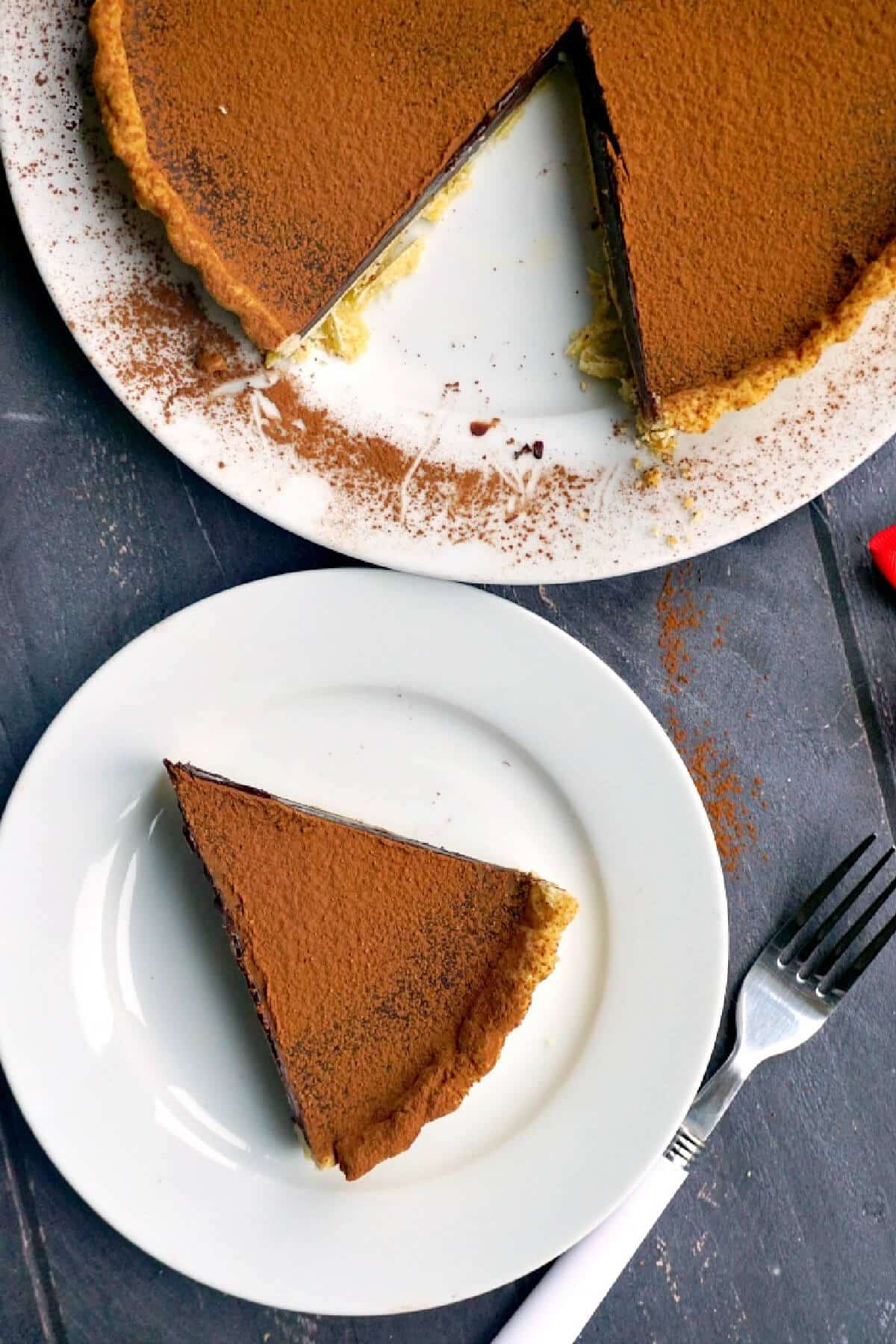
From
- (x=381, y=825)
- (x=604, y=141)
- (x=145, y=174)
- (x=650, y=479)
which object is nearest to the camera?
(x=145, y=174)

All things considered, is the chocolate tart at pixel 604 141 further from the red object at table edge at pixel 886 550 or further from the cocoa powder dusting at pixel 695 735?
the red object at table edge at pixel 886 550

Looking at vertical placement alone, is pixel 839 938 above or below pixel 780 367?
below

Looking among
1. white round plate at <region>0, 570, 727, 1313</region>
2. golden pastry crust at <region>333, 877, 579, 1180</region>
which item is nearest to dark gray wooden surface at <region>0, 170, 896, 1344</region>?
white round plate at <region>0, 570, 727, 1313</region>

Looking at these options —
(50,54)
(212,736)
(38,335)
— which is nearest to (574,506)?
(212,736)

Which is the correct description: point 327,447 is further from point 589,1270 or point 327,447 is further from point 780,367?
point 589,1270

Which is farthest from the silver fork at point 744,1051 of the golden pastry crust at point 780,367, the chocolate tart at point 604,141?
the chocolate tart at point 604,141

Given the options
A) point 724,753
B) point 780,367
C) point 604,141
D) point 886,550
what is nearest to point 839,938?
point 724,753
